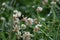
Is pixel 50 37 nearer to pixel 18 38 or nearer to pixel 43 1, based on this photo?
pixel 18 38

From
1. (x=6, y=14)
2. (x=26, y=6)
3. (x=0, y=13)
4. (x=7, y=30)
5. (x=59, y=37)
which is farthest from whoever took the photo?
(x=26, y=6)

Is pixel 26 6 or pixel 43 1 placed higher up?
pixel 43 1

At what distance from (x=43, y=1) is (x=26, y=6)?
1.34ft

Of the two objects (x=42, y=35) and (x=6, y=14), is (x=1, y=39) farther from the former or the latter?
(x=6, y=14)

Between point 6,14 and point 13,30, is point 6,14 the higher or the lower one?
the lower one

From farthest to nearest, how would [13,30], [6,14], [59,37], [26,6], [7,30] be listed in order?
[26,6] < [6,14] < [7,30] < [59,37] < [13,30]

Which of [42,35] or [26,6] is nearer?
[42,35]

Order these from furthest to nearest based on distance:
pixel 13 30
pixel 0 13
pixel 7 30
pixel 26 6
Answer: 1. pixel 26 6
2. pixel 0 13
3. pixel 7 30
4. pixel 13 30

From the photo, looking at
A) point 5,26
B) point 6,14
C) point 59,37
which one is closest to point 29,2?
point 6,14

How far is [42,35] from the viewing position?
1.79 metres

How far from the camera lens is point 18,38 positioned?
5.76 feet

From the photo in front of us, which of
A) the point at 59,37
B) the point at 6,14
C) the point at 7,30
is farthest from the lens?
the point at 6,14

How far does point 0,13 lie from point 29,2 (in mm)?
594

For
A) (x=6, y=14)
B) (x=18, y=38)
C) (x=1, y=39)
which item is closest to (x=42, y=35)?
(x=18, y=38)
